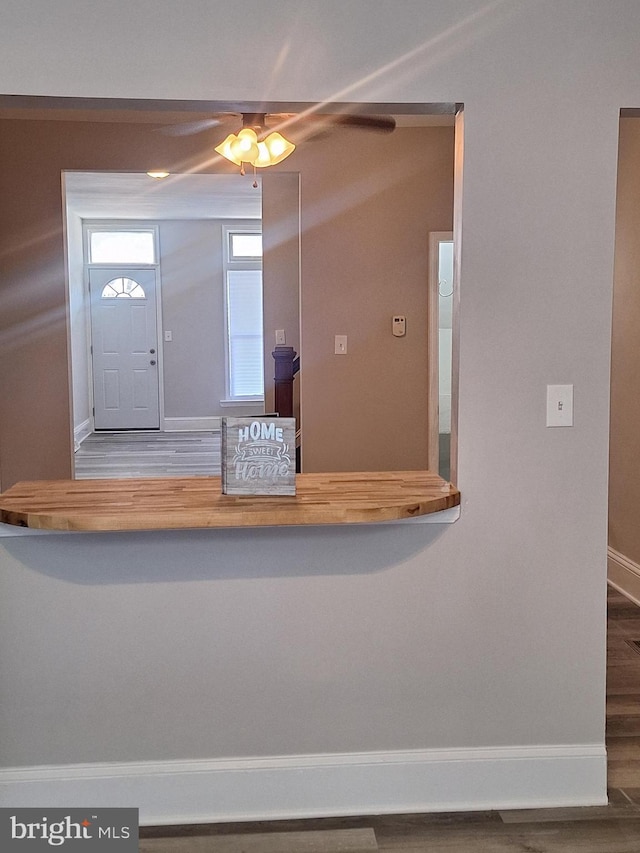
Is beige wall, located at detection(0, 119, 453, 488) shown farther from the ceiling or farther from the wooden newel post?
the ceiling

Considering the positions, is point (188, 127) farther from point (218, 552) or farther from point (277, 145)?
point (218, 552)

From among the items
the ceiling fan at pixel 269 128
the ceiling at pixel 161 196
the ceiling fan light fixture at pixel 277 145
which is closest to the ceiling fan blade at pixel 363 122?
the ceiling fan at pixel 269 128

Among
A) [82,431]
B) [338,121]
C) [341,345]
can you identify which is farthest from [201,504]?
[82,431]

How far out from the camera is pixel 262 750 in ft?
7.06

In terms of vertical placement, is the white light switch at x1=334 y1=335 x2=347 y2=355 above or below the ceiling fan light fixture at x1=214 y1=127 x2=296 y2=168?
below

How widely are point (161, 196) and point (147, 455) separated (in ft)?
8.49

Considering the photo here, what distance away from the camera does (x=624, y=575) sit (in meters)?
3.88

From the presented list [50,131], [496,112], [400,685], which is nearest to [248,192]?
[50,131]

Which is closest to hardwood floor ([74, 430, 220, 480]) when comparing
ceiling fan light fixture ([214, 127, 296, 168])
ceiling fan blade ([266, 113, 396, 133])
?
ceiling fan light fixture ([214, 127, 296, 168])

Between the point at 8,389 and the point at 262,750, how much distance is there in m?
3.02

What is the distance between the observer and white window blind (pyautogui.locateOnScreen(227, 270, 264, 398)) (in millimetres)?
9391

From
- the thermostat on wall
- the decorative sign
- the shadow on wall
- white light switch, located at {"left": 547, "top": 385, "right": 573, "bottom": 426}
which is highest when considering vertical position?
the thermostat on wall

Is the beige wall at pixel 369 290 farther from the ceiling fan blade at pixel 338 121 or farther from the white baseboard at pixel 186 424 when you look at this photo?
the white baseboard at pixel 186 424

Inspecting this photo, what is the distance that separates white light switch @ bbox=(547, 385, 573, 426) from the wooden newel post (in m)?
3.03
